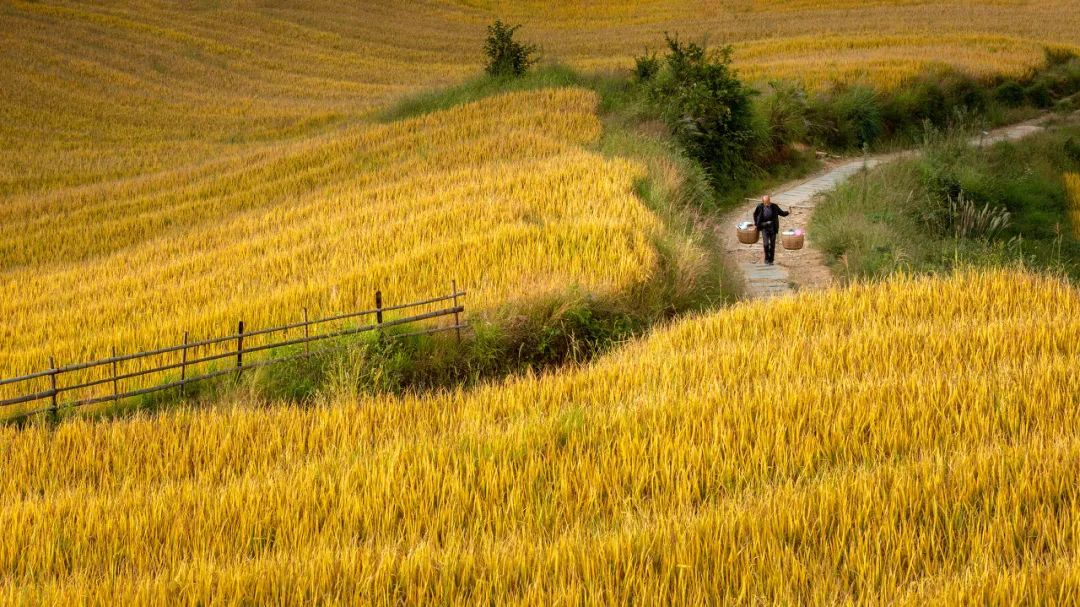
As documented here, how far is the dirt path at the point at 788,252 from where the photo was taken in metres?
11.5

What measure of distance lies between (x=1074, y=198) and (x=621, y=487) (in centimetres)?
1453

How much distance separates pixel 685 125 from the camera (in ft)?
55.9

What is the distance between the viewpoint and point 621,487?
15.9 ft

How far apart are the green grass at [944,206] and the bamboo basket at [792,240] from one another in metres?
0.33

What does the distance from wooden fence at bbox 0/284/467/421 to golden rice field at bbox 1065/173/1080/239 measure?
10.7 m

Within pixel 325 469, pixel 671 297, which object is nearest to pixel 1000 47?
pixel 671 297

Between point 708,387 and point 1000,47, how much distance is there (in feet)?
93.4

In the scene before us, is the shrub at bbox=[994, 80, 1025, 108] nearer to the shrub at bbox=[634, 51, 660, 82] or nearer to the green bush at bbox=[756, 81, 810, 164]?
the green bush at bbox=[756, 81, 810, 164]

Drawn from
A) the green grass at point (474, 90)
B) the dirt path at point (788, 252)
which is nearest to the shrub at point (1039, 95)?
the dirt path at point (788, 252)

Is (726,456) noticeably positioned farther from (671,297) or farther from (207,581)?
(671,297)

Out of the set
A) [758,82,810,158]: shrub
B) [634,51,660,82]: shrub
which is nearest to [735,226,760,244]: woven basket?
[758,82,810,158]: shrub

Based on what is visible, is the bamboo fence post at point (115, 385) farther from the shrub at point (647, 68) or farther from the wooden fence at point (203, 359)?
the shrub at point (647, 68)

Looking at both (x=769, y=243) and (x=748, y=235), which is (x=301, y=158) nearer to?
(x=748, y=235)

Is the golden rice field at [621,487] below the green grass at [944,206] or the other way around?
below
